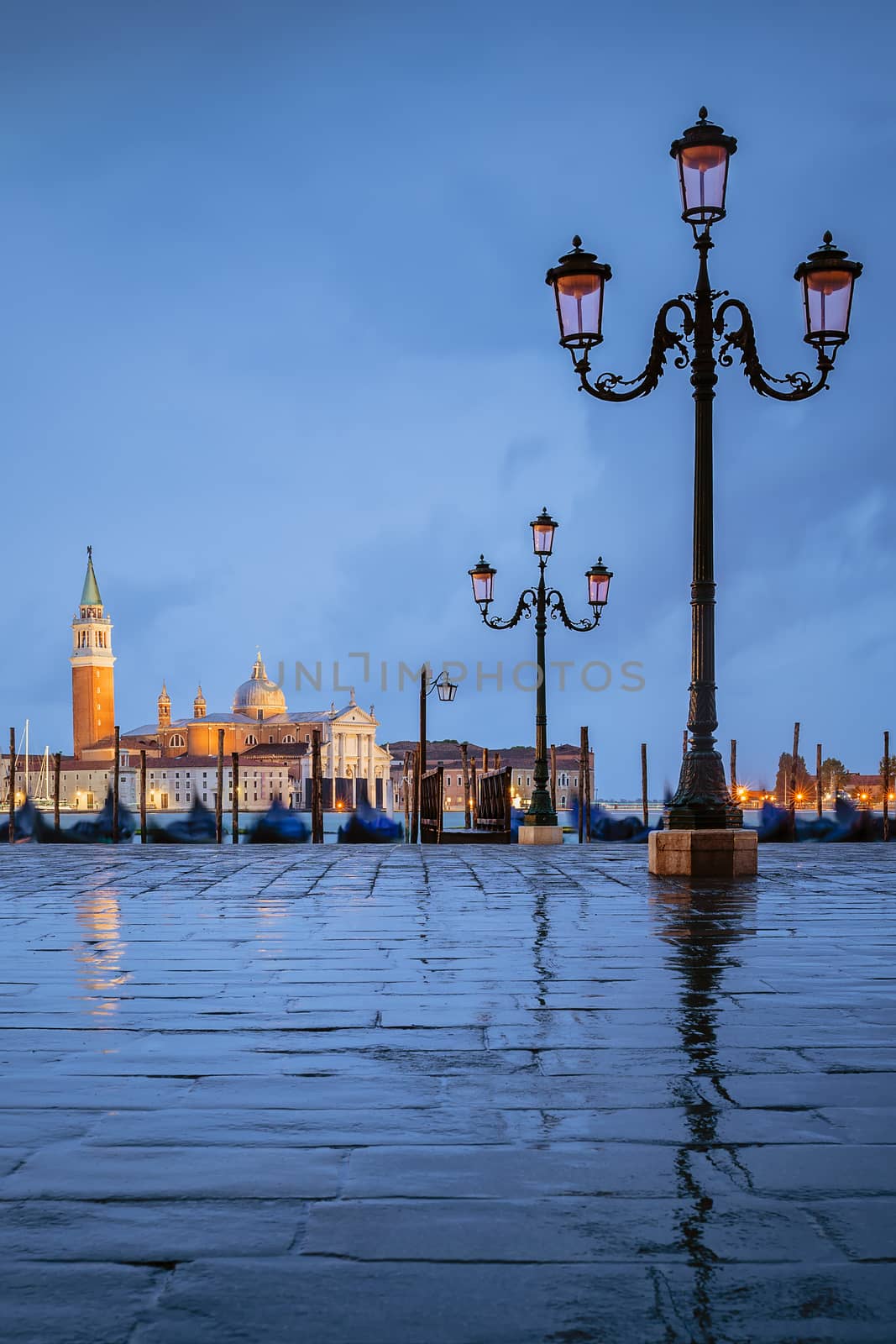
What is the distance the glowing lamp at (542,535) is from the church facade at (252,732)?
99378 millimetres

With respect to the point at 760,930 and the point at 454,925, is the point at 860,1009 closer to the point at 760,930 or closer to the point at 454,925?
the point at 760,930

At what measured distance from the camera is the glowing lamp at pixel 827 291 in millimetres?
8688

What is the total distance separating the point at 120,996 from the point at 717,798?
18.2 feet

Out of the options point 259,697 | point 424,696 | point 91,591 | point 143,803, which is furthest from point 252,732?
point 424,696

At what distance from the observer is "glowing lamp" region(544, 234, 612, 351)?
8.58 m

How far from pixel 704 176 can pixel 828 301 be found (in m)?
1.10

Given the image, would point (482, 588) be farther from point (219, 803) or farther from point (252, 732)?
point (252, 732)

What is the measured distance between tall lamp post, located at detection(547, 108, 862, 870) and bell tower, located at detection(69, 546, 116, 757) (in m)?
116

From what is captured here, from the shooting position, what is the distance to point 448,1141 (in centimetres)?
236

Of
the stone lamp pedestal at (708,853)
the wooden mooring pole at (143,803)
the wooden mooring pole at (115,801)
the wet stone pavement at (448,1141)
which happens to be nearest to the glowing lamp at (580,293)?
the stone lamp pedestal at (708,853)

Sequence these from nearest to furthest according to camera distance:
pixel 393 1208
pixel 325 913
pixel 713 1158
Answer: pixel 393 1208
pixel 713 1158
pixel 325 913

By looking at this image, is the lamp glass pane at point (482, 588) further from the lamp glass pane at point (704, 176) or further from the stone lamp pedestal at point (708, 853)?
the lamp glass pane at point (704, 176)

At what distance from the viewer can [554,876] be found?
899 cm

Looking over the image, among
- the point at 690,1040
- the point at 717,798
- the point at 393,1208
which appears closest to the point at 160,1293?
the point at 393,1208
